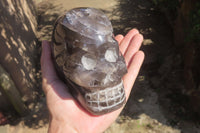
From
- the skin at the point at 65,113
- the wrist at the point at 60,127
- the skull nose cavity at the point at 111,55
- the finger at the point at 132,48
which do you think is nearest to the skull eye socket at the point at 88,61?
the skull nose cavity at the point at 111,55

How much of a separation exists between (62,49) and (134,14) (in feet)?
19.0

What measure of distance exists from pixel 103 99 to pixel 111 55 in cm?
53

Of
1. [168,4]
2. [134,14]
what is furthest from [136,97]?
[134,14]

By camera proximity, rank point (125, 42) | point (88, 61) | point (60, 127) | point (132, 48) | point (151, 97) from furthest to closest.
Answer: point (151, 97), point (125, 42), point (132, 48), point (60, 127), point (88, 61)

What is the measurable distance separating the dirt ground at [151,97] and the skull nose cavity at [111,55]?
91.0 inches

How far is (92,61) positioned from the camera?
7.77ft

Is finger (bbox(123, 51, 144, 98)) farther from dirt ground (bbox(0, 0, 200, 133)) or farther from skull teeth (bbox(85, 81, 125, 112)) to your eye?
dirt ground (bbox(0, 0, 200, 133))

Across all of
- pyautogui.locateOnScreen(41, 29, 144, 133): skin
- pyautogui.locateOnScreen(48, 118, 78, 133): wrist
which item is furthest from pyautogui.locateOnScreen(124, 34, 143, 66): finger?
pyautogui.locateOnScreen(48, 118, 78, 133): wrist

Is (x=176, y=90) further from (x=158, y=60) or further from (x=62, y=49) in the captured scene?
(x=62, y=49)

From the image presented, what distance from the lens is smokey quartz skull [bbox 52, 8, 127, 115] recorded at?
234 centimetres

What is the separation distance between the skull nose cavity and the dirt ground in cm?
231

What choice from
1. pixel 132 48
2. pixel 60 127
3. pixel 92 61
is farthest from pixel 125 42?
pixel 60 127

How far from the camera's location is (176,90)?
477cm

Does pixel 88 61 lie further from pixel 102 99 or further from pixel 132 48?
pixel 132 48
